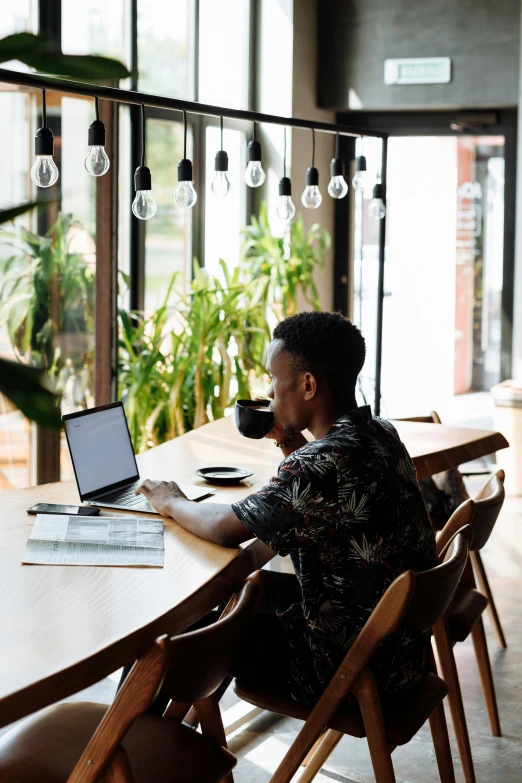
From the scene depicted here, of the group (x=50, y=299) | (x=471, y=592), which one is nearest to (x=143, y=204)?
(x=471, y=592)

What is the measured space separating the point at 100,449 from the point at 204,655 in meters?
1.05

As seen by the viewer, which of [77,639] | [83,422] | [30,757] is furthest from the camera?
[83,422]

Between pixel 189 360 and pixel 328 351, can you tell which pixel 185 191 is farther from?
pixel 189 360

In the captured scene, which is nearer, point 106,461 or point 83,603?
point 83,603

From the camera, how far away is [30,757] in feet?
5.62

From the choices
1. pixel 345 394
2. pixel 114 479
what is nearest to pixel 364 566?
pixel 345 394

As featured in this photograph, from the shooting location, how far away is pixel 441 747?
2.27 meters

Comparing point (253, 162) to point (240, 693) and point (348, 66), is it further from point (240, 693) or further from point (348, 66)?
point (348, 66)

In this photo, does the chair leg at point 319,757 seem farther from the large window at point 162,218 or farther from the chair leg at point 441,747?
the large window at point 162,218

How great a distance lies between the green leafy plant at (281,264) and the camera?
6.23m

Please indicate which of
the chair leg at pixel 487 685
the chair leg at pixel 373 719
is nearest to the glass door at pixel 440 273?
the chair leg at pixel 487 685

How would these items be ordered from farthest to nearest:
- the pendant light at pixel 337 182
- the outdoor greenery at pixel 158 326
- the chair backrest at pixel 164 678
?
the outdoor greenery at pixel 158 326, the pendant light at pixel 337 182, the chair backrest at pixel 164 678

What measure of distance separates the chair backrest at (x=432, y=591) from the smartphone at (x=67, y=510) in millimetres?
800

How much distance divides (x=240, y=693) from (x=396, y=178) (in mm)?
5644
